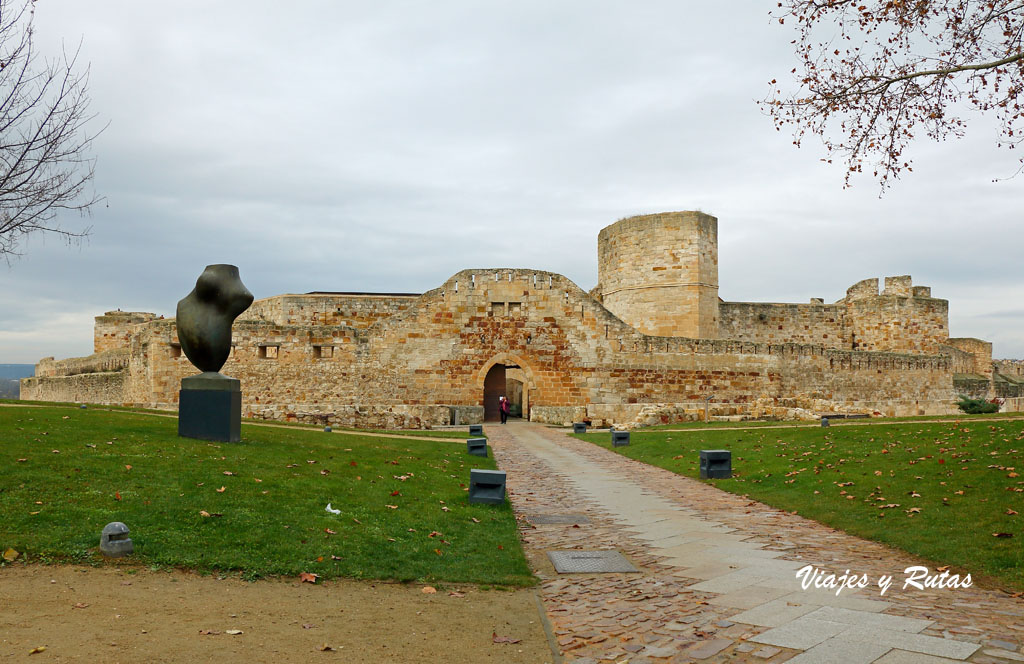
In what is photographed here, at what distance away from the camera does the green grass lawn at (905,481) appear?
735cm

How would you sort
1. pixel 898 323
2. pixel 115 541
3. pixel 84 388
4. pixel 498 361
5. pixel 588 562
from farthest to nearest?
pixel 898 323, pixel 84 388, pixel 498 361, pixel 588 562, pixel 115 541

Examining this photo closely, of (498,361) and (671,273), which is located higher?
(671,273)

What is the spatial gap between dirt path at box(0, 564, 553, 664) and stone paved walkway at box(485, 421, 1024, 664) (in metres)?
0.56

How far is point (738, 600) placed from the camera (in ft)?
18.8

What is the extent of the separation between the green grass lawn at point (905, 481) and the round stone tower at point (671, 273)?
58.3 feet

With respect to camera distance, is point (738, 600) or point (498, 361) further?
point (498, 361)

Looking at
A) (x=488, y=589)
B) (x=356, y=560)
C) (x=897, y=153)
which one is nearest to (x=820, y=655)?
(x=488, y=589)

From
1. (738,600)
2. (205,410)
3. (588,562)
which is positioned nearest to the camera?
(738,600)

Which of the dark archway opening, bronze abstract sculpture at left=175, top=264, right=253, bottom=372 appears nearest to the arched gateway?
the dark archway opening

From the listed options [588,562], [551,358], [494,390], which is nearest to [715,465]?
[588,562]

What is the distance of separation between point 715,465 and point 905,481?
3.44 metres

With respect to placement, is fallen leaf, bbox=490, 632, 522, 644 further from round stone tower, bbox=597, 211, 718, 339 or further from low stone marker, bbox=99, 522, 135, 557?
round stone tower, bbox=597, 211, 718, 339

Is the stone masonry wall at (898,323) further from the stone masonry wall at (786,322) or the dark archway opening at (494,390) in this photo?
the dark archway opening at (494,390)

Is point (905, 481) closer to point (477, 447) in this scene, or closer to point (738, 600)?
point (738, 600)
